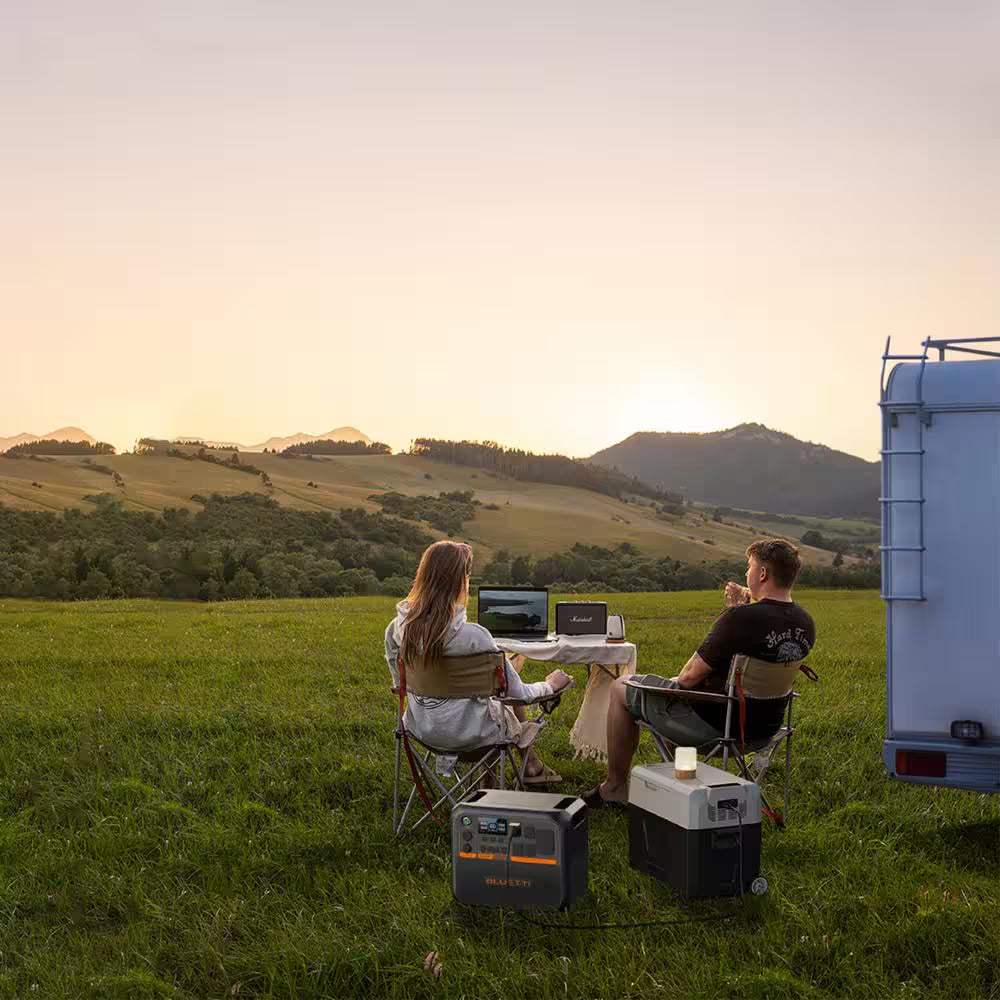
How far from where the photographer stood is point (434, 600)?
5797 millimetres

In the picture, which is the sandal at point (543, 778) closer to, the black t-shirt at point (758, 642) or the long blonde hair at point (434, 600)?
the black t-shirt at point (758, 642)

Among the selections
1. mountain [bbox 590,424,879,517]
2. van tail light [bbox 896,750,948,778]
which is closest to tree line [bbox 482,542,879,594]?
van tail light [bbox 896,750,948,778]

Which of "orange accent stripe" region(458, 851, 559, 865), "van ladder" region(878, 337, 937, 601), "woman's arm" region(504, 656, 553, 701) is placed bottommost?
"orange accent stripe" region(458, 851, 559, 865)

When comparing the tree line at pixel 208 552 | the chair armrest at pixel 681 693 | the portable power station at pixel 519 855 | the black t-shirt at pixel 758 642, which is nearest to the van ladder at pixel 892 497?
the black t-shirt at pixel 758 642

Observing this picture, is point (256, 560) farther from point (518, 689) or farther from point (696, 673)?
point (696, 673)

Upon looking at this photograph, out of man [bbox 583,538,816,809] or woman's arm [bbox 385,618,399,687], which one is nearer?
man [bbox 583,538,816,809]

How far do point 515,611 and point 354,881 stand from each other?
2.54 m

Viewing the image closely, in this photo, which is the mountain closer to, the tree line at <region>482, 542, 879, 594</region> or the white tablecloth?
the tree line at <region>482, 542, 879, 594</region>

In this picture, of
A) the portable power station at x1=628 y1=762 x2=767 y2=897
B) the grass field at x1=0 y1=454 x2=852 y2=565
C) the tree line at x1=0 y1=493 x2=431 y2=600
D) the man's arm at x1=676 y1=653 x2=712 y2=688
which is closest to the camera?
the portable power station at x1=628 y1=762 x2=767 y2=897

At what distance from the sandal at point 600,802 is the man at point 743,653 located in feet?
1.21

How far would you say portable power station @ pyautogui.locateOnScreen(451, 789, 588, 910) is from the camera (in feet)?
15.9

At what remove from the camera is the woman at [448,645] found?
5.77 m

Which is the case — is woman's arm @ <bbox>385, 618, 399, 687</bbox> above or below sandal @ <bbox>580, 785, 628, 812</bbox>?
above

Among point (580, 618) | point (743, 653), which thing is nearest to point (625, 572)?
point (580, 618)
